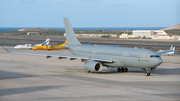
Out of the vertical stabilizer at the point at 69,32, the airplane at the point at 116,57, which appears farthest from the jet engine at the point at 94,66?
the vertical stabilizer at the point at 69,32

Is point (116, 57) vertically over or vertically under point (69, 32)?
under

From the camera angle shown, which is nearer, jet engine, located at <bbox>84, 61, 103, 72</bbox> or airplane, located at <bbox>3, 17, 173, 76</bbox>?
airplane, located at <bbox>3, 17, 173, 76</bbox>

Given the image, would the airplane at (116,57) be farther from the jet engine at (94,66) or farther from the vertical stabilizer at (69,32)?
the vertical stabilizer at (69,32)

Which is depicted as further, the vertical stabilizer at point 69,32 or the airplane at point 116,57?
the vertical stabilizer at point 69,32

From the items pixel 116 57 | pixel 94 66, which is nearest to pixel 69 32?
pixel 94 66

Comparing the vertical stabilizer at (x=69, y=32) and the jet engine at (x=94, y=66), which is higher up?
the vertical stabilizer at (x=69, y=32)

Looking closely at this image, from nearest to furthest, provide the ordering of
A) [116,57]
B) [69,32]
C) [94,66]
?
[94,66], [116,57], [69,32]

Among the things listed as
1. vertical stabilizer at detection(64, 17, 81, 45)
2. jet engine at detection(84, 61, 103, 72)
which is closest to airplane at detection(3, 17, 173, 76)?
jet engine at detection(84, 61, 103, 72)

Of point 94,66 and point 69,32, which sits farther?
point 69,32

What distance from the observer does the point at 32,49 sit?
9612 cm

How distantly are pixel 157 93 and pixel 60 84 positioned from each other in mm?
11530

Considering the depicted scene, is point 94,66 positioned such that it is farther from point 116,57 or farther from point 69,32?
point 69,32

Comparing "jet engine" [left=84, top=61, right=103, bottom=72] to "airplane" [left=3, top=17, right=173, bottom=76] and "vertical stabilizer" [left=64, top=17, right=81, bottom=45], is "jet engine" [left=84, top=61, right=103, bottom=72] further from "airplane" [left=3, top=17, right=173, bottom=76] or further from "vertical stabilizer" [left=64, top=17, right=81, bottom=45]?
"vertical stabilizer" [left=64, top=17, right=81, bottom=45]

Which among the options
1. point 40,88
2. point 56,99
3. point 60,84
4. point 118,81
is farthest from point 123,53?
point 56,99
